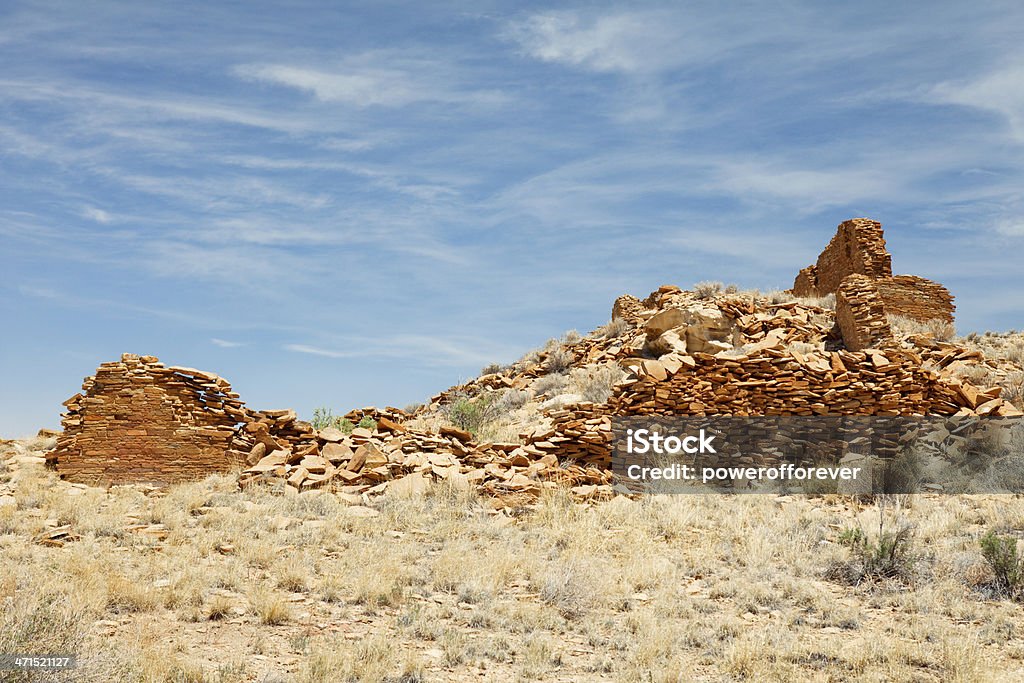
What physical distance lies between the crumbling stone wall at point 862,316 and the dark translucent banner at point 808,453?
4.42m

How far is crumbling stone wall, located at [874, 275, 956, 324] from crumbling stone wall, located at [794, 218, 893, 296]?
0.44 meters

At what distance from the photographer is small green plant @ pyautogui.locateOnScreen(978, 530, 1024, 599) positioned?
304 inches

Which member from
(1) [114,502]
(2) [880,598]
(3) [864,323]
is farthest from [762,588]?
(3) [864,323]

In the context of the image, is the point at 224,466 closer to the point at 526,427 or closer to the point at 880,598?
the point at 526,427

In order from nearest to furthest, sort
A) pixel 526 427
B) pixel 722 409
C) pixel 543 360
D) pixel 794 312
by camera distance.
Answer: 1. pixel 722 409
2. pixel 526 427
3. pixel 794 312
4. pixel 543 360

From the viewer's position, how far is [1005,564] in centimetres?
788

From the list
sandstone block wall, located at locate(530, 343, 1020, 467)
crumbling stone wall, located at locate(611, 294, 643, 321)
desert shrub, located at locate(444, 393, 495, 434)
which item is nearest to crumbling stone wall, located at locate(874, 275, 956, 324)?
crumbling stone wall, located at locate(611, 294, 643, 321)

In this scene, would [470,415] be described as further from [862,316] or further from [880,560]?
[880,560]

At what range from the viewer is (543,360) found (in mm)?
23016

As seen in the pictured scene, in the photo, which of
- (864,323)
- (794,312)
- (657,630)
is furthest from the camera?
(794,312)

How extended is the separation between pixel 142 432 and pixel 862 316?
575 inches

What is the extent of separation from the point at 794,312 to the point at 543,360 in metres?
6.92

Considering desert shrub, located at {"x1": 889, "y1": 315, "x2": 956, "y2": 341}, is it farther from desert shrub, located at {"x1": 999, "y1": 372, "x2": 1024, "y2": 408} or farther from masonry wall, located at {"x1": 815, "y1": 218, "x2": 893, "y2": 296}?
desert shrub, located at {"x1": 999, "y1": 372, "x2": 1024, "y2": 408}

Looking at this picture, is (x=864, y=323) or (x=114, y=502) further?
(x=864, y=323)
